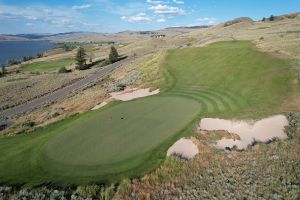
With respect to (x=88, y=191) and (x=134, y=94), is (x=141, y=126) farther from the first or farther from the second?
(x=134, y=94)

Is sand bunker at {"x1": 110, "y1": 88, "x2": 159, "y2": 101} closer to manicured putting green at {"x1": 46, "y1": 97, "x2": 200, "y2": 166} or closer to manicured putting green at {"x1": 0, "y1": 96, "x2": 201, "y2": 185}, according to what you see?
manicured putting green at {"x1": 46, "y1": 97, "x2": 200, "y2": 166}

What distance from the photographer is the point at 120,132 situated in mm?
26781

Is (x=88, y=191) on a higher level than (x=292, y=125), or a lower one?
lower

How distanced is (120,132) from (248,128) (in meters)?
11.2

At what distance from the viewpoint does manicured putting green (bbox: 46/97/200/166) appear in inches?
899

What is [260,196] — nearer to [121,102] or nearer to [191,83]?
[121,102]

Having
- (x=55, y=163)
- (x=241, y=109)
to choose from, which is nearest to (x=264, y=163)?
(x=241, y=109)

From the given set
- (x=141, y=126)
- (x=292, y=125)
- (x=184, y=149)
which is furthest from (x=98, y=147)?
(x=292, y=125)

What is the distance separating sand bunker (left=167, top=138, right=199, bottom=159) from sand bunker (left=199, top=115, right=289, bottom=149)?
212 cm

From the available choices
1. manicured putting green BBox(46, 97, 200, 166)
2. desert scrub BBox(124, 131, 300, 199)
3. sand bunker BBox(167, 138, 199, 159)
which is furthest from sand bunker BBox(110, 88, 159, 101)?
desert scrub BBox(124, 131, 300, 199)

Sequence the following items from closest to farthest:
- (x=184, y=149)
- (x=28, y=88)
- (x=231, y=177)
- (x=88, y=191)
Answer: (x=88, y=191), (x=231, y=177), (x=184, y=149), (x=28, y=88)

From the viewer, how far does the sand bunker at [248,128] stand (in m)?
24.9

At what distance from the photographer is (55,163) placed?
73.6ft

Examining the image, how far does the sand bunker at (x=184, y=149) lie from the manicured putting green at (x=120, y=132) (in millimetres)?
1288
